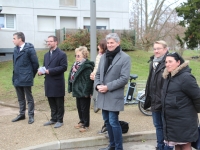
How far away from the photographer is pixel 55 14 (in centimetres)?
2336

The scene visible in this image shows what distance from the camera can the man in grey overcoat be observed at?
4406 mm

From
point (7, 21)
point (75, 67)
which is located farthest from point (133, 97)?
point (7, 21)

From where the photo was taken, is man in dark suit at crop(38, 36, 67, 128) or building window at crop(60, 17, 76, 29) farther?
building window at crop(60, 17, 76, 29)

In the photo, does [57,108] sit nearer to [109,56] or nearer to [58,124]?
[58,124]

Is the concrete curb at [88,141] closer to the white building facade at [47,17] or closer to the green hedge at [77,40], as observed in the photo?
the green hedge at [77,40]

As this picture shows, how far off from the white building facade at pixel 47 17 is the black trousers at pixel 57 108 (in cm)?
1703

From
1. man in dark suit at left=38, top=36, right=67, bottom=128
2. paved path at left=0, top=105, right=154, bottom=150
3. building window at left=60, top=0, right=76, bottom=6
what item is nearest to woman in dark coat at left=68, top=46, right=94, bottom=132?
man in dark suit at left=38, top=36, right=67, bottom=128

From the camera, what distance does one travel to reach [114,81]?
4398mm

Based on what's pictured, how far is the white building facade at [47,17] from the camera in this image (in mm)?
22109

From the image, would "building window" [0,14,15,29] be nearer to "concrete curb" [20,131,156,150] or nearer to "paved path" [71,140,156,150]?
"concrete curb" [20,131,156,150]

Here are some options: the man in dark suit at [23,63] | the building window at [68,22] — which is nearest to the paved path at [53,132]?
the man in dark suit at [23,63]

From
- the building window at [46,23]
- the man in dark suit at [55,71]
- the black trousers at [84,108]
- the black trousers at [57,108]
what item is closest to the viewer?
the black trousers at [84,108]

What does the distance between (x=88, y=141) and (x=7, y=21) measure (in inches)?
760

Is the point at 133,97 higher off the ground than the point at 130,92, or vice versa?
the point at 130,92
